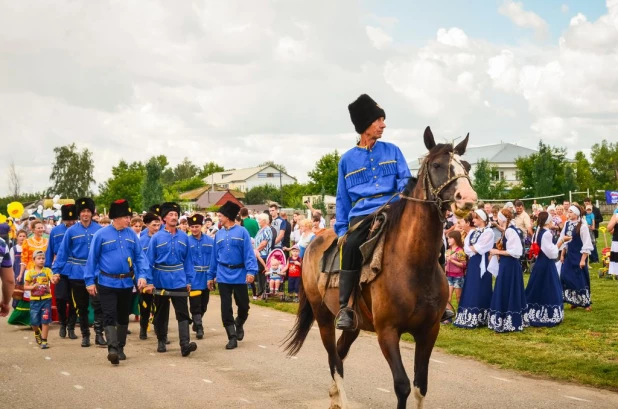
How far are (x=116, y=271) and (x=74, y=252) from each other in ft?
7.36

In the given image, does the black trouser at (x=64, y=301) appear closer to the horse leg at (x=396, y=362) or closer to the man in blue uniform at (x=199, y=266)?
the man in blue uniform at (x=199, y=266)

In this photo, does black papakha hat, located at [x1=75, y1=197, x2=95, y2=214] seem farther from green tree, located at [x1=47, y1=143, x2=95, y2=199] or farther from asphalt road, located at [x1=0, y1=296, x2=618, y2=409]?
green tree, located at [x1=47, y1=143, x2=95, y2=199]

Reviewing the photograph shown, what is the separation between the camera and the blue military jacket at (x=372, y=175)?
7195mm

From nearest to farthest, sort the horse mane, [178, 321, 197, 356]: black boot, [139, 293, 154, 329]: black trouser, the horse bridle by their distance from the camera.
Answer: the horse bridle
the horse mane
[178, 321, 197, 356]: black boot
[139, 293, 154, 329]: black trouser

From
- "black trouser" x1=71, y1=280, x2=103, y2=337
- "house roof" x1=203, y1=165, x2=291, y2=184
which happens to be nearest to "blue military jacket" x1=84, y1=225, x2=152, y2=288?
"black trouser" x1=71, y1=280, x2=103, y2=337

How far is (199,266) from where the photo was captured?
43.1 ft

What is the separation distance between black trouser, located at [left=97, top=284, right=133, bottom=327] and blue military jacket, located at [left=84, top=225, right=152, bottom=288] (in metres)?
0.09

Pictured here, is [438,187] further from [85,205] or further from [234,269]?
[85,205]

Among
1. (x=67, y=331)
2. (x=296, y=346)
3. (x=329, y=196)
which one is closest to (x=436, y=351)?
(x=296, y=346)

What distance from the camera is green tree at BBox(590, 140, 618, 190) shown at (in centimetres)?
11944

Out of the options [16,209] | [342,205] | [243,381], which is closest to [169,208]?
[243,381]

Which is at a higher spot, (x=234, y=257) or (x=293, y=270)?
(x=234, y=257)

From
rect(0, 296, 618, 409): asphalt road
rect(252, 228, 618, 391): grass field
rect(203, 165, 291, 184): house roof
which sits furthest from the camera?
rect(203, 165, 291, 184): house roof

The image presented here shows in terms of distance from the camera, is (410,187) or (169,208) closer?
(410,187)
